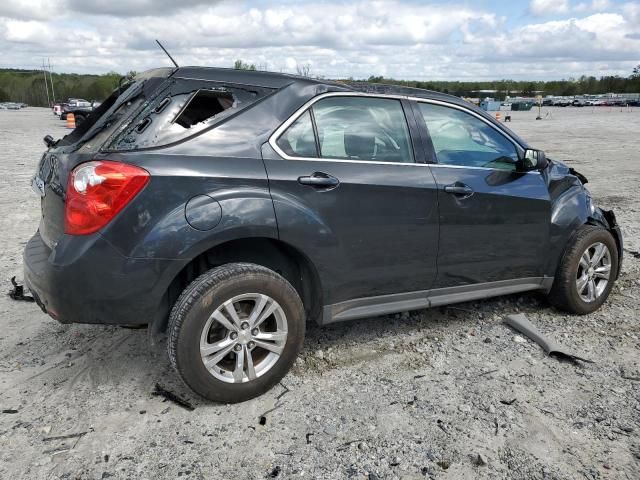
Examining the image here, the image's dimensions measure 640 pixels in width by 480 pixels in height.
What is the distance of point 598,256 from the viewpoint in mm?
4543

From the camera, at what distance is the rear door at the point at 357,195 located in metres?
3.22

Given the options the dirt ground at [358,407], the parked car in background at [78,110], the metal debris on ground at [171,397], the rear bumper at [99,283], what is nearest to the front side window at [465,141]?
the dirt ground at [358,407]

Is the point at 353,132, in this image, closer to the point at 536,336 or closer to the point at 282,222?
the point at 282,222

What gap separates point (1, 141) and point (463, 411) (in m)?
20.8

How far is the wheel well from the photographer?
127 inches

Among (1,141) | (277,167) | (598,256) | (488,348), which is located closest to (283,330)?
(277,167)

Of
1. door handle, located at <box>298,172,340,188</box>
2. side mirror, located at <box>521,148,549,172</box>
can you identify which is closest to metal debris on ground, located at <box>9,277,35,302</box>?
door handle, located at <box>298,172,340,188</box>

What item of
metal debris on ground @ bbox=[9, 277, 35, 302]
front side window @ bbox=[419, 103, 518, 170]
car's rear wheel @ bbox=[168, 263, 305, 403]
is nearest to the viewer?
car's rear wheel @ bbox=[168, 263, 305, 403]

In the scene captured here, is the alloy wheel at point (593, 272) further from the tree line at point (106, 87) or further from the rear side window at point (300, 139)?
the tree line at point (106, 87)

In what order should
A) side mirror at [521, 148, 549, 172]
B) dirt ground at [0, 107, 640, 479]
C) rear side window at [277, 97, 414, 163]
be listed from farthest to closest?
side mirror at [521, 148, 549, 172] < rear side window at [277, 97, 414, 163] < dirt ground at [0, 107, 640, 479]

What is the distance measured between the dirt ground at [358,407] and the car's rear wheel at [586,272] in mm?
139

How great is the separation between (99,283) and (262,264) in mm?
975

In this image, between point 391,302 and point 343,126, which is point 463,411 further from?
point 343,126

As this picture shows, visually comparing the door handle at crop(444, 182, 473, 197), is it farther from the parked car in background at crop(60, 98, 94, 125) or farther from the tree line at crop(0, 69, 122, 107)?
the tree line at crop(0, 69, 122, 107)
